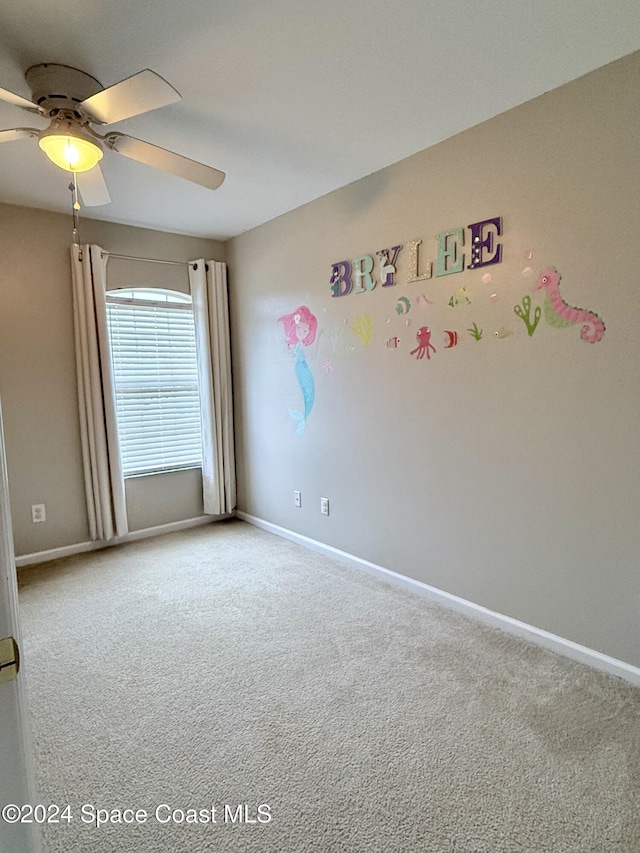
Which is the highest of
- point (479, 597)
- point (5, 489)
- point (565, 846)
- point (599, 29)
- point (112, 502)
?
point (599, 29)

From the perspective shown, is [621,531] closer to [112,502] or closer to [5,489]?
[5,489]

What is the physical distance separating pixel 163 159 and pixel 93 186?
1.74 ft

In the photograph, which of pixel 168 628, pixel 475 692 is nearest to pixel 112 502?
pixel 168 628

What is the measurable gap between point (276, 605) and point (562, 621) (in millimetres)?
1518

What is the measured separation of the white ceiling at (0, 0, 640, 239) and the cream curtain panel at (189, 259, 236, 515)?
1.34 m

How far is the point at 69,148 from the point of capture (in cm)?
189

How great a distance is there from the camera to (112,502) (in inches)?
145

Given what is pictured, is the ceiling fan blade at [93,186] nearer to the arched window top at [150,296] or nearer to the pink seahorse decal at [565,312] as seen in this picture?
the arched window top at [150,296]

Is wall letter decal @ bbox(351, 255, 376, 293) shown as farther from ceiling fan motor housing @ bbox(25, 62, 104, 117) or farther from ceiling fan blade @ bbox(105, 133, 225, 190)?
ceiling fan motor housing @ bbox(25, 62, 104, 117)

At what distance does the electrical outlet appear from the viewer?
341cm

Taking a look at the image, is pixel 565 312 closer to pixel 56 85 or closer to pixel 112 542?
pixel 56 85

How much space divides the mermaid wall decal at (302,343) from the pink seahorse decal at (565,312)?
162cm

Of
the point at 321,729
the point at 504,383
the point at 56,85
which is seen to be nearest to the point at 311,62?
the point at 56,85

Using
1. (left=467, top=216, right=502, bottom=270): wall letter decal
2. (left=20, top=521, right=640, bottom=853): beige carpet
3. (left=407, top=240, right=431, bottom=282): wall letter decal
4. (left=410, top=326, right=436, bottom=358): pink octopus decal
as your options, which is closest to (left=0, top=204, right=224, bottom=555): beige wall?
(left=20, top=521, right=640, bottom=853): beige carpet
